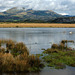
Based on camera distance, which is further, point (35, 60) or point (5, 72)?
point (35, 60)

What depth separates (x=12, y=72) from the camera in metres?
10.9

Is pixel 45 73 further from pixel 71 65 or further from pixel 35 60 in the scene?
pixel 71 65

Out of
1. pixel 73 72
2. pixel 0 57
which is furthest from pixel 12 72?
pixel 73 72

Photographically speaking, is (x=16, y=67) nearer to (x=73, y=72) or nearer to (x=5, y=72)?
(x=5, y=72)

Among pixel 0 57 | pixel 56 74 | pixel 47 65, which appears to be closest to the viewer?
pixel 56 74

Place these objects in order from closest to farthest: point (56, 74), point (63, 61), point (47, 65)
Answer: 1. point (56, 74)
2. point (47, 65)
3. point (63, 61)

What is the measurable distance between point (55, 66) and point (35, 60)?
5.34ft

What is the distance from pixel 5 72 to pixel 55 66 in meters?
3.88

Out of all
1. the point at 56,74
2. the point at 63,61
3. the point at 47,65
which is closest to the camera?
the point at 56,74

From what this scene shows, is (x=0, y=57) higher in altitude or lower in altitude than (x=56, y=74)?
higher

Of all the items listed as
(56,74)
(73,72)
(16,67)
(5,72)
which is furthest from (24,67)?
(73,72)

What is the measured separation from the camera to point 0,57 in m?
11.8

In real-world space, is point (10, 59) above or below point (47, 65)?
above

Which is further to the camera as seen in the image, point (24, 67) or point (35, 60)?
point (35, 60)
